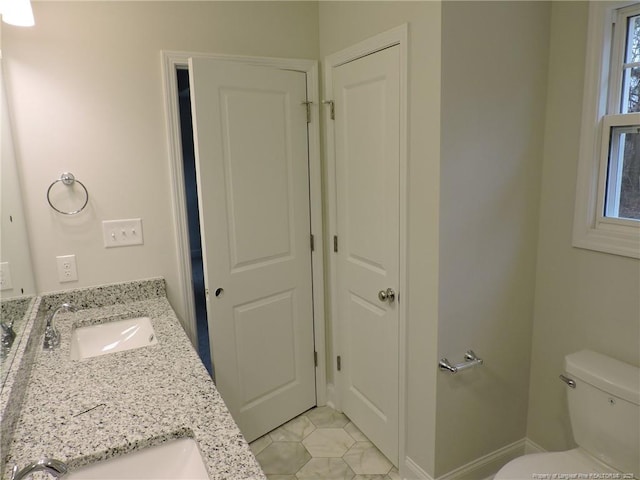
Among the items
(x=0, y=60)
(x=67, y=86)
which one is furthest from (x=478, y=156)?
(x=0, y=60)

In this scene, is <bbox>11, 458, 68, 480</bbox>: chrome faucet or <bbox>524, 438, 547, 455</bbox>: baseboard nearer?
<bbox>11, 458, 68, 480</bbox>: chrome faucet

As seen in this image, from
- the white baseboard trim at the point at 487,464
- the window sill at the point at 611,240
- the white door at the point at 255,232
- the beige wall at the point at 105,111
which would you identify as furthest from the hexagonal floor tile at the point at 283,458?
the window sill at the point at 611,240

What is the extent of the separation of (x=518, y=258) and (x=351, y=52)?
3.96 ft

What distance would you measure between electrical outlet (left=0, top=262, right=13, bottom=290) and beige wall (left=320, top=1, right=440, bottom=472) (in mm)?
1486

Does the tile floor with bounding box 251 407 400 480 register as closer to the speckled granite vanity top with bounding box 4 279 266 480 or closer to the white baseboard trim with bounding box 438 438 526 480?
the white baseboard trim with bounding box 438 438 526 480

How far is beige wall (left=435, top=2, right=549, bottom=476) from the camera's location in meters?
1.67

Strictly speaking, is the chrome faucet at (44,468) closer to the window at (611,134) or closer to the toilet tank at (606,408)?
the toilet tank at (606,408)

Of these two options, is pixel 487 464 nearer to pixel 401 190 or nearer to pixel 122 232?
pixel 401 190

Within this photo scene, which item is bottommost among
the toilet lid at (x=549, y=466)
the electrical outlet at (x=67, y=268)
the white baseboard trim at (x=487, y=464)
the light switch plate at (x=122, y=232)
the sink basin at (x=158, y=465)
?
the white baseboard trim at (x=487, y=464)

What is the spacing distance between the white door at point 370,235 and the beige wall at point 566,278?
668mm

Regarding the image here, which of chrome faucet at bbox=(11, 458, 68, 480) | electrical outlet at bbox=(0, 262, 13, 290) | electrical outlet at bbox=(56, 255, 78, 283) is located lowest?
chrome faucet at bbox=(11, 458, 68, 480)

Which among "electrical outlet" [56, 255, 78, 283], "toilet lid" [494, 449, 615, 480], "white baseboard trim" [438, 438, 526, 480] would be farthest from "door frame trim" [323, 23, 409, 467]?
"electrical outlet" [56, 255, 78, 283]

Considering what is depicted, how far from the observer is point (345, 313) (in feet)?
7.92

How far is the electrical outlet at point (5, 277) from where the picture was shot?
4.88 feet
